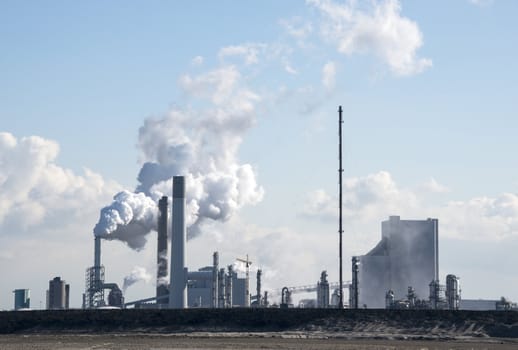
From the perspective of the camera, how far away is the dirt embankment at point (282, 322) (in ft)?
226

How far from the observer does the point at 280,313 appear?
7338cm

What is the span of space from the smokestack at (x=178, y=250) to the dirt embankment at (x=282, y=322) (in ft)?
208

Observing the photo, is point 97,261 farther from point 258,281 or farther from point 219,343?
point 219,343

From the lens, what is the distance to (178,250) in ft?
469

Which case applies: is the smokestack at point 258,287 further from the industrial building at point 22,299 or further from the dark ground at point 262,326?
the dark ground at point 262,326

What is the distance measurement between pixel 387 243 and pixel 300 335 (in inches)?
4357

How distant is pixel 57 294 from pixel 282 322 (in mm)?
97910

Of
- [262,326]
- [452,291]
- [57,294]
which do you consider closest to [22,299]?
[57,294]

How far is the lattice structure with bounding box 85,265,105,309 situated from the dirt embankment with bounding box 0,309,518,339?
77598 mm

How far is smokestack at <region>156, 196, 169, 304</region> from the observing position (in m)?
149

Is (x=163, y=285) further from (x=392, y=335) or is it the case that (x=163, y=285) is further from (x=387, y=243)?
(x=392, y=335)

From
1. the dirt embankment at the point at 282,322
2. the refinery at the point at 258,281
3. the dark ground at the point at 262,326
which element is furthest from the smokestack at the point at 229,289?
the dirt embankment at the point at 282,322

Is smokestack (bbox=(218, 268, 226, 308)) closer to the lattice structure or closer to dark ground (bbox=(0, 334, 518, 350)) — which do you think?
the lattice structure

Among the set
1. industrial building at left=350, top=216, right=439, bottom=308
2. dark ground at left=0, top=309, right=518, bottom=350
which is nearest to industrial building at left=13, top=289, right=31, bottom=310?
industrial building at left=350, top=216, right=439, bottom=308
